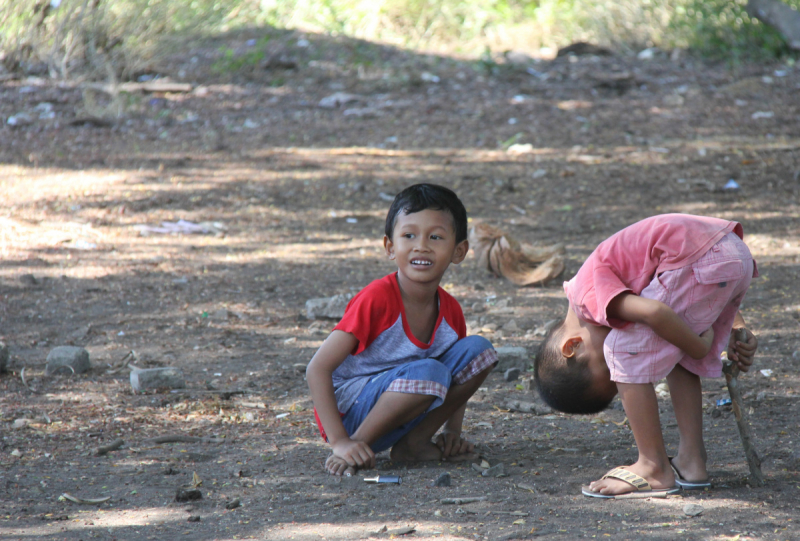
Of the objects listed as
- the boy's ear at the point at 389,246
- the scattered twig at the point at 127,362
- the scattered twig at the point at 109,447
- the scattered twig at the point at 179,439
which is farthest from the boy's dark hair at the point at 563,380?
the scattered twig at the point at 127,362

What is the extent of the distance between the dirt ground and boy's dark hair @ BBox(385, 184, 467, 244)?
0.86 metres

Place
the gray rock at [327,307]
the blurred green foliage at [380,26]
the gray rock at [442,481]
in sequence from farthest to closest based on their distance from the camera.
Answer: the blurred green foliage at [380,26]
the gray rock at [327,307]
the gray rock at [442,481]

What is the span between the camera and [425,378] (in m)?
2.66

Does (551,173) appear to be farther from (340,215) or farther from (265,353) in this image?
(265,353)

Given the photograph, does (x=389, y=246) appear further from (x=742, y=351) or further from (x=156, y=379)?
(x=156, y=379)

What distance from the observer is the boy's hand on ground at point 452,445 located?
9.46 ft

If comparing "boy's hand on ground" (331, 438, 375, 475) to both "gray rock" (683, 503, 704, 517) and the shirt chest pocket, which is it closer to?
"gray rock" (683, 503, 704, 517)

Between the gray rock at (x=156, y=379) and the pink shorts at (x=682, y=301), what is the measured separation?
209cm

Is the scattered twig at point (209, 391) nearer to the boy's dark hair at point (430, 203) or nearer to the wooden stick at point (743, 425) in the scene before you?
the boy's dark hair at point (430, 203)

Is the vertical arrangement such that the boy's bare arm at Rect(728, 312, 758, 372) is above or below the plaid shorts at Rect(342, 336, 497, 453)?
above

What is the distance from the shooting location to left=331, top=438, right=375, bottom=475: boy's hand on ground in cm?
267

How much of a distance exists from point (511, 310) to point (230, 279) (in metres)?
1.93

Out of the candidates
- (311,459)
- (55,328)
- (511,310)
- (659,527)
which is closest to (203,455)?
(311,459)

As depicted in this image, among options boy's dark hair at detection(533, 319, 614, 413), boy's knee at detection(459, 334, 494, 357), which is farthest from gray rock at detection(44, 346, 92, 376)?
boy's dark hair at detection(533, 319, 614, 413)
